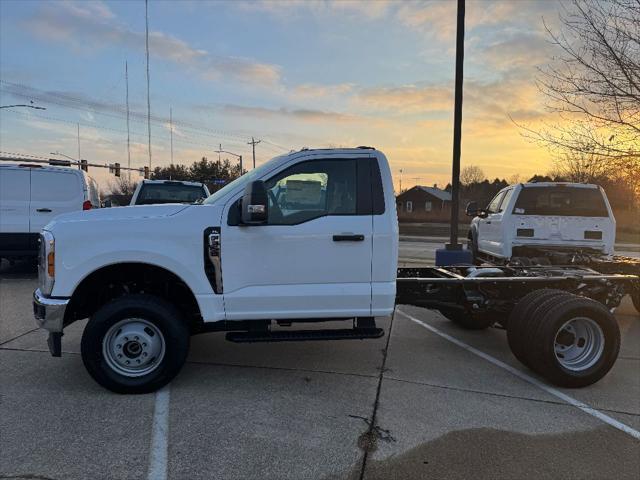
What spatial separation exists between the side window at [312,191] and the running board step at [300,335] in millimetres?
1014

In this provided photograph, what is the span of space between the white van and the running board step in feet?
22.2

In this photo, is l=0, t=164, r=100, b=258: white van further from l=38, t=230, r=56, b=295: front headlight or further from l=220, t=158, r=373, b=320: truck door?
l=220, t=158, r=373, b=320: truck door

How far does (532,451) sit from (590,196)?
235 inches

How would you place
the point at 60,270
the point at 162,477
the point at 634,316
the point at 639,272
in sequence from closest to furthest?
the point at 162,477 → the point at 60,270 → the point at 639,272 → the point at 634,316

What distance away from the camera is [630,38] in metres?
9.87

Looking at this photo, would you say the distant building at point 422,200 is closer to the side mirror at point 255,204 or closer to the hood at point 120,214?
the hood at point 120,214

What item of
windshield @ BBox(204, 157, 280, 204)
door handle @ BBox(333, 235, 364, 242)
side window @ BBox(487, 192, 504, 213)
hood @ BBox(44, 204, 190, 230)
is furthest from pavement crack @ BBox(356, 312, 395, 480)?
side window @ BBox(487, 192, 504, 213)

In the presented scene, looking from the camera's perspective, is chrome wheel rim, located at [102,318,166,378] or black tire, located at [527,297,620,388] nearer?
chrome wheel rim, located at [102,318,166,378]

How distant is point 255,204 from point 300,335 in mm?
1275

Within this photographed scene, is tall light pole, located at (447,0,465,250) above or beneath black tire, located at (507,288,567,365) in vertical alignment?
above

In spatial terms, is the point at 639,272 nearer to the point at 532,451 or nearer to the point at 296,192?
the point at 532,451

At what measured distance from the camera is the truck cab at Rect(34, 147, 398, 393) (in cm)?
413

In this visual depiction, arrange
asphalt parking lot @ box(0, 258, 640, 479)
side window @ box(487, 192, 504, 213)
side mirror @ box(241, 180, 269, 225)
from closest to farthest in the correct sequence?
asphalt parking lot @ box(0, 258, 640, 479), side mirror @ box(241, 180, 269, 225), side window @ box(487, 192, 504, 213)

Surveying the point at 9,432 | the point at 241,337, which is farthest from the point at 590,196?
the point at 9,432
